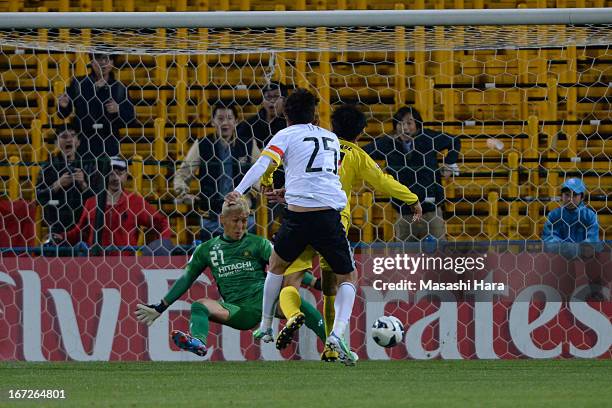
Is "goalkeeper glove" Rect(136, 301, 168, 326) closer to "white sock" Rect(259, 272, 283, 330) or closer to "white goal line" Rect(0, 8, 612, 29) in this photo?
"white sock" Rect(259, 272, 283, 330)

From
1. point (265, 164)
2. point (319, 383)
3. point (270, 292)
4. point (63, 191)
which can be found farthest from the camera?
point (63, 191)

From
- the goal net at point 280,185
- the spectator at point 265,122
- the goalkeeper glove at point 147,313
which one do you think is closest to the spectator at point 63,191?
the goal net at point 280,185

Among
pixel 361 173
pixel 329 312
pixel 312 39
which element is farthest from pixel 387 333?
pixel 312 39

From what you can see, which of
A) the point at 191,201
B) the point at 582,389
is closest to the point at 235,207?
the point at 191,201

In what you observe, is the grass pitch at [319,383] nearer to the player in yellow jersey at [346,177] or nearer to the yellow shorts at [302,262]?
the player in yellow jersey at [346,177]

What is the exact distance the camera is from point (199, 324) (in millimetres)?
7074

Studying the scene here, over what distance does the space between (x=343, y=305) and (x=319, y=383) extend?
0.95m

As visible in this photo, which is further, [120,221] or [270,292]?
[120,221]

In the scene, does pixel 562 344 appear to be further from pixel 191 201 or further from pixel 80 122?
pixel 80 122

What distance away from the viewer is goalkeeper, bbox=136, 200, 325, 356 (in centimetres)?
734

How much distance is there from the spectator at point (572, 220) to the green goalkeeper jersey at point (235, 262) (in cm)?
186

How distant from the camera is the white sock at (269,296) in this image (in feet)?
22.3
